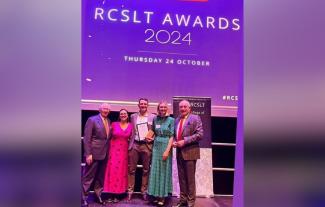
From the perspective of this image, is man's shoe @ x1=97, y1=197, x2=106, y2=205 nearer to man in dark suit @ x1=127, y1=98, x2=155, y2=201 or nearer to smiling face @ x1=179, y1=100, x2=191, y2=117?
man in dark suit @ x1=127, y1=98, x2=155, y2=201

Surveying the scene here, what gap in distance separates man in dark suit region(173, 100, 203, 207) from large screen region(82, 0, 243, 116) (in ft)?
0.28

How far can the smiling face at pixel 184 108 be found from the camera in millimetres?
1355

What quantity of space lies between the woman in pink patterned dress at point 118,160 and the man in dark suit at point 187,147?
0.19 m

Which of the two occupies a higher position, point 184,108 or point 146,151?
point 184,108

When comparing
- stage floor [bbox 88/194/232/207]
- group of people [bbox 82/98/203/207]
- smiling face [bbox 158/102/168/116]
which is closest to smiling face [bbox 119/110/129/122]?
→ group of people [bbox 82/98/203/207]

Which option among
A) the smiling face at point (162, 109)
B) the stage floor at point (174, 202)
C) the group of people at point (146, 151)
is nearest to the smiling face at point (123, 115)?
the group of people at point (146, 151)

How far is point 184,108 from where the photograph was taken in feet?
4.45

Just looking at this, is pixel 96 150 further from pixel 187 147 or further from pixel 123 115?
pixel 187 147

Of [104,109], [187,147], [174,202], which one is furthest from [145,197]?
[104,109]

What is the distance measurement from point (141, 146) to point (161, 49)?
0.37 meters

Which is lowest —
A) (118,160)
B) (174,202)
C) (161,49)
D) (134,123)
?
(174,202)

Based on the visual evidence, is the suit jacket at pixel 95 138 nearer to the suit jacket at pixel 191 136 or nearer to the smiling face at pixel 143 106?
the smiling face at pixel 143 106

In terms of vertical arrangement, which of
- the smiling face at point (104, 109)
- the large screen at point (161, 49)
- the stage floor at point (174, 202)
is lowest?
the stage floor at point (174, 202)
